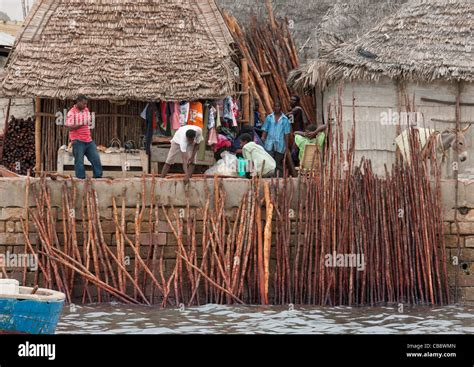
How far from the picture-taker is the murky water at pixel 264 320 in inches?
579

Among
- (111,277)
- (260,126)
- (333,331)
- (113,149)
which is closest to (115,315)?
Result: (111,277)

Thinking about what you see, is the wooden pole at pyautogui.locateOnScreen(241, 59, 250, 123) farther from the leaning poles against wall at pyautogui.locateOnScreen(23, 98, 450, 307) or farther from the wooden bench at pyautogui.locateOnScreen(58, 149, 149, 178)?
the leaning poles against wall at pyautogui.locateOnScreen(23, 98, 450, 307)

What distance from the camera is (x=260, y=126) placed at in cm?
2170

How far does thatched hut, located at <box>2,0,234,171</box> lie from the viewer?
65.1ft

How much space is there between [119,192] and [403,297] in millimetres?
3831

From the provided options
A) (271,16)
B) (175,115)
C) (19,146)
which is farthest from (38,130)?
(271,16)

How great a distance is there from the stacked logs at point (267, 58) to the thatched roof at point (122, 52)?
5.47 feet

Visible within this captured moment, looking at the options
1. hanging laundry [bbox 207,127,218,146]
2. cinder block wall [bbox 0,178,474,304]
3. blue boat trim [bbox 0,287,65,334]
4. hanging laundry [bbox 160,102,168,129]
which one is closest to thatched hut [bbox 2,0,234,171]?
hanging laundry [bbox 160,102,168,129]

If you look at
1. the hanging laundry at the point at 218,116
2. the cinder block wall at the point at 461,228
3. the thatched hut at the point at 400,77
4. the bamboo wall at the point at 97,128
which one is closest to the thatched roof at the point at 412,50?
the thatched hut at the point at 400,77

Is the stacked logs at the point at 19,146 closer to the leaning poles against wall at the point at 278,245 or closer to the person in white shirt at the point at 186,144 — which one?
the person in white shirt at the point at 186,144

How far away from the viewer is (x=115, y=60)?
2012 cm

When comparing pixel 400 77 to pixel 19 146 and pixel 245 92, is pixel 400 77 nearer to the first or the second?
pixel 245 92

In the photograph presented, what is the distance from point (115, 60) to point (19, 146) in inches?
101

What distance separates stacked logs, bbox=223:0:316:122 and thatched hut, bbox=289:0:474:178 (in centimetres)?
133
